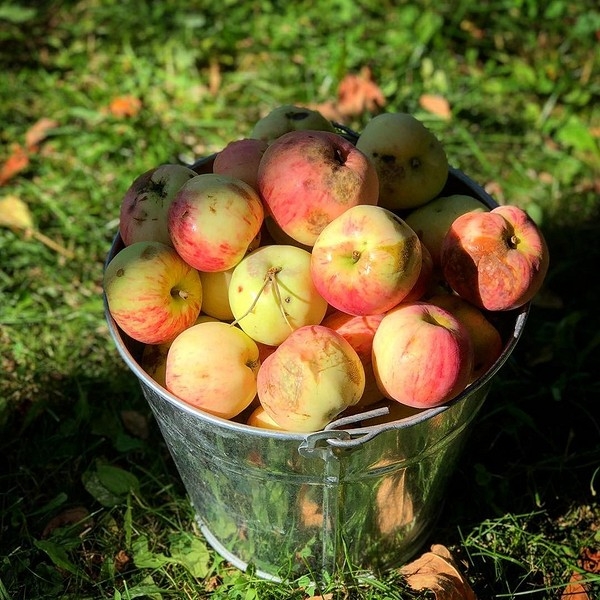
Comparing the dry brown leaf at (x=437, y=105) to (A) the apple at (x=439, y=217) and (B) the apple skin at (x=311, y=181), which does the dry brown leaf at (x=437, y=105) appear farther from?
(B) the apple skin at (x=311, y=181)

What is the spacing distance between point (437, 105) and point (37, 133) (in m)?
1.82

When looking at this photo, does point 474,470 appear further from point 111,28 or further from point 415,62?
point 111,28

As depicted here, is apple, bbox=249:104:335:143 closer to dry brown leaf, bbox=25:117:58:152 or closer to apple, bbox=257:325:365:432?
apple, bbox=257:325:365:432

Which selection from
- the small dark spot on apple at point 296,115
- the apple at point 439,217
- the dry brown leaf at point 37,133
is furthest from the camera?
the dry brown leaf at point 37,133

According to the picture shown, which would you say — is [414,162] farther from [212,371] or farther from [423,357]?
[212,371]

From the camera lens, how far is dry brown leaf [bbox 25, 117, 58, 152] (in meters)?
3.33

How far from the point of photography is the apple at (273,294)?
1.67 meters

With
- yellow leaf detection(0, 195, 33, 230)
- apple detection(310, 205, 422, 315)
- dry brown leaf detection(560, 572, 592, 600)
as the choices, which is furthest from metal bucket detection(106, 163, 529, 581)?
yellow leaf detection(0, 195, 33, 230)

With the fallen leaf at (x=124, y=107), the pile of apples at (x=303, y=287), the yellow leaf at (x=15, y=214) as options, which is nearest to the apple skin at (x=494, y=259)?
the pile of apples at (x=303, y=287)

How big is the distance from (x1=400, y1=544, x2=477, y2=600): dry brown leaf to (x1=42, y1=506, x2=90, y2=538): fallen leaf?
0.94m

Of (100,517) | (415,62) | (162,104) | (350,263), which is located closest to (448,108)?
(415,62)

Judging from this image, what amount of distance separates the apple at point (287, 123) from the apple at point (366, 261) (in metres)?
0.50

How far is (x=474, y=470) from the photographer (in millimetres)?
2340

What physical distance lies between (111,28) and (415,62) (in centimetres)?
157
